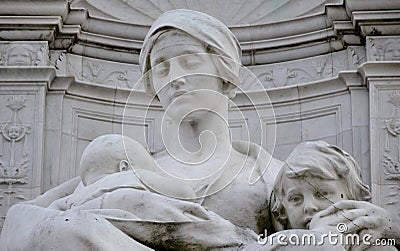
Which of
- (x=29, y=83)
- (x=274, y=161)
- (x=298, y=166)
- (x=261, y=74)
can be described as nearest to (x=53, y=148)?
(x=29, y=83)

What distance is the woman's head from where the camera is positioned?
9641 mm

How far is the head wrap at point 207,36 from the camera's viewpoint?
9.66 meters

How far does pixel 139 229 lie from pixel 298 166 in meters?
0.95

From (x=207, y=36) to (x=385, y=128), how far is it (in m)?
2.28

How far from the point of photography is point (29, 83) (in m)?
11.8

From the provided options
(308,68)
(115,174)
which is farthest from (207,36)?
(308,68)

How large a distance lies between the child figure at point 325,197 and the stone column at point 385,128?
243 centimetres

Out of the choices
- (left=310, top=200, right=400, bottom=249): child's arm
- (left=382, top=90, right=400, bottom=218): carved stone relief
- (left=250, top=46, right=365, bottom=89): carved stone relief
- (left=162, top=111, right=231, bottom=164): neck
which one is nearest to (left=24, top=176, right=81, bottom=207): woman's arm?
(left=162, top=111, right=231, bottom=164): neck

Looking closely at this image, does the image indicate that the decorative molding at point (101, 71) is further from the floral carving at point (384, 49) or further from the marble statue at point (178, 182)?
the marble statue at point (178, 182)

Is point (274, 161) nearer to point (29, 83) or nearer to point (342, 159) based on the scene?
point (342, 159)

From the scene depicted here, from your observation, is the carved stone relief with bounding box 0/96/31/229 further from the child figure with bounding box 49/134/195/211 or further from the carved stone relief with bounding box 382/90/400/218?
the carved stone relief with bounding box 382/90/400/218

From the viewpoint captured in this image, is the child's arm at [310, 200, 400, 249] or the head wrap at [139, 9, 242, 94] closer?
the child's arm at [310, 200, 400, 249]

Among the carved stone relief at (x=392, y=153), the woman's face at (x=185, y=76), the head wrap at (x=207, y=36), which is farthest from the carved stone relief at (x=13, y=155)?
the carved stone relief at (x=392, y=153)

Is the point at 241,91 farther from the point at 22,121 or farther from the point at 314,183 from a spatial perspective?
the point at 314,183
